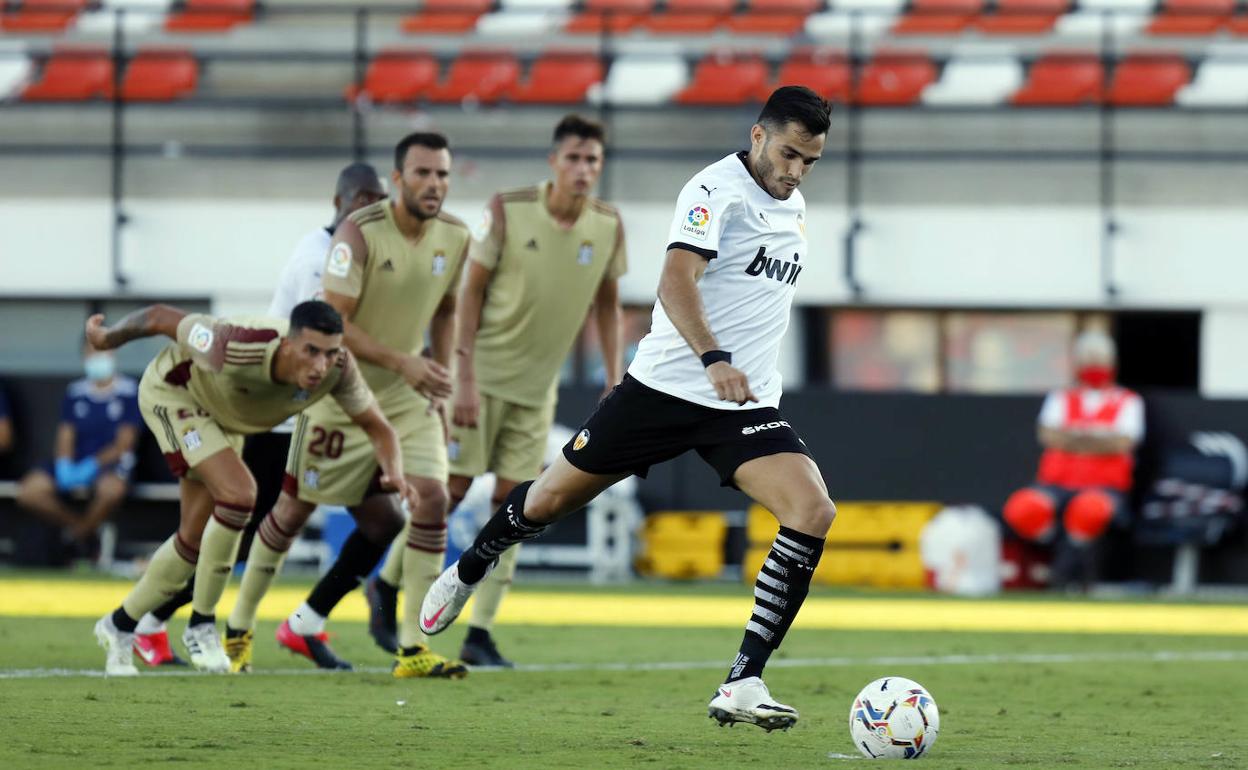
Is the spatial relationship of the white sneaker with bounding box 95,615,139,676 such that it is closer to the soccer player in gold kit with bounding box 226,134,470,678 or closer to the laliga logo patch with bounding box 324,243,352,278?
the soccer player in gold kit with bounding box 226,134,470,678

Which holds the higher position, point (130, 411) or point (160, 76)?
point (160, 76)

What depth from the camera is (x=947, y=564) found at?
56.3 feet

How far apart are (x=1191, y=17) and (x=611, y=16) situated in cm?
585

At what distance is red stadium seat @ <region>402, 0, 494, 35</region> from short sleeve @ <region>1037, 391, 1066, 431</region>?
301 inches

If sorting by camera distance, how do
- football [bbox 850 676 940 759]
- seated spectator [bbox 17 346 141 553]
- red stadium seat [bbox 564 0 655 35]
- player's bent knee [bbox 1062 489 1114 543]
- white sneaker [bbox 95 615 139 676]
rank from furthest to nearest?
red stadium seat [bbox 564 0 655 35]
seated spectator [bbox 17 346 141 553]
player's bent knee [bbox 1062 489 1114 543]
white sneaker [bbox 95 615 139 676]
football [bbox 850 676 940 759]

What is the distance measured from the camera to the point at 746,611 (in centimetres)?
1424

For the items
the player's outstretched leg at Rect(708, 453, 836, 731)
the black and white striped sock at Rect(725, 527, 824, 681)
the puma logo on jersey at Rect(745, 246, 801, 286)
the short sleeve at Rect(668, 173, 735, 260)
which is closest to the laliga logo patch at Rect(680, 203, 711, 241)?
the short sleeve at Rect(668, 173, 735, 260)

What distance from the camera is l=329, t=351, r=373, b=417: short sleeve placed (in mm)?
8513

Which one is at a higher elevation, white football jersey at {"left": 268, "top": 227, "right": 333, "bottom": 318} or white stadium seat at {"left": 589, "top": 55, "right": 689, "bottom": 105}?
white stadium seat at {"left": 589, "top": 55, "right": 689, "bottom": 105}

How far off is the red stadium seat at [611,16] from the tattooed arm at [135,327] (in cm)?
1258

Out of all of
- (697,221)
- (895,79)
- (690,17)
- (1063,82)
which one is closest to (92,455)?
(690,17)

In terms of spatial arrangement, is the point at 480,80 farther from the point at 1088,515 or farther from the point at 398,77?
the point at 1088,515

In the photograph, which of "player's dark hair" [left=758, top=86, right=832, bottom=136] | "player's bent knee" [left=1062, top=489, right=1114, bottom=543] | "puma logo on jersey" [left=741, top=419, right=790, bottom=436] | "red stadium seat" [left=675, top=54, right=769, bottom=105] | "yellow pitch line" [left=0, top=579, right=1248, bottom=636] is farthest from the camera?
"red stadium seat" [left=675, top=54, right=769, bottom=105]

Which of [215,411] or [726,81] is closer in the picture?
[215,411]
